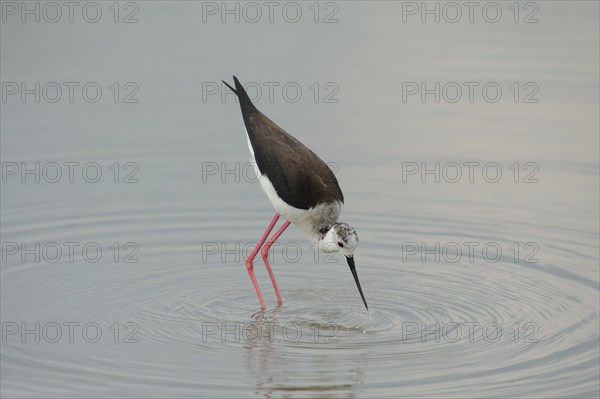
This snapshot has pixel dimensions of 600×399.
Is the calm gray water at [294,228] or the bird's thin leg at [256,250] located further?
the bird's thin leg at [256,250]

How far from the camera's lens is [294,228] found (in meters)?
11.3

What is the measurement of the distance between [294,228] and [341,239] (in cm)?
214

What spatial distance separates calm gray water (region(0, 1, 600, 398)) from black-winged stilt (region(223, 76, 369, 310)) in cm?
46

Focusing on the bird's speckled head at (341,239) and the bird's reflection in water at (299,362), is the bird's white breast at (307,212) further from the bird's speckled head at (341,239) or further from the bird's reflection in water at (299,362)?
the bird's reflection in water at (299,362)

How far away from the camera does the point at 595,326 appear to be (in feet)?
28.4

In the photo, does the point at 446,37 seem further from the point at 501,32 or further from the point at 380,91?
the point at 380,91

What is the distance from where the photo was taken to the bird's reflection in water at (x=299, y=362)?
7.65m

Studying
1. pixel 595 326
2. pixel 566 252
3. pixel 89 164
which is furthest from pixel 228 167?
pixel 595 326

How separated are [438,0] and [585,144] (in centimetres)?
437

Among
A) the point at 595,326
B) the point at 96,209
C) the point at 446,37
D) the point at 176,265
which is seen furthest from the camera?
the point at 446,37

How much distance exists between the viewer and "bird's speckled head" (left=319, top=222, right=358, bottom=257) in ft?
30.1

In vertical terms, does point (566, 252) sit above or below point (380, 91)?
below

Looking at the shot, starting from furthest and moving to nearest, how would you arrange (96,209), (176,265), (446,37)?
(446,37), (96,209), (176,265)

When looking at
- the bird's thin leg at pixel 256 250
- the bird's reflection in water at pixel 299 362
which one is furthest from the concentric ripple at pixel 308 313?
the bird's thin leg at pixel 256 250
